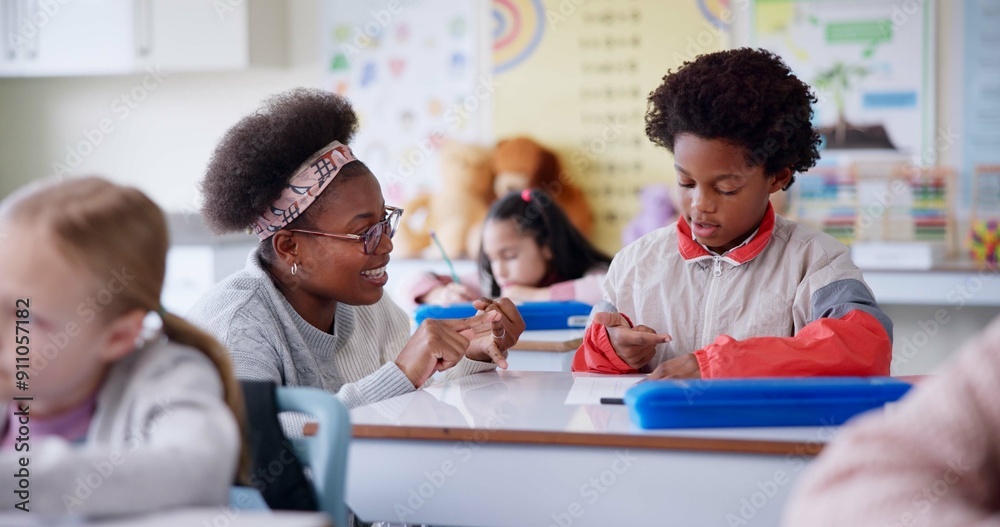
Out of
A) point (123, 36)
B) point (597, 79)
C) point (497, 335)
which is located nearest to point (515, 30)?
point (597, 79)

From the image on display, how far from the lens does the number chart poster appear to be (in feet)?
11.9

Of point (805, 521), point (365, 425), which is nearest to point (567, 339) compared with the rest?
point (365, 425)

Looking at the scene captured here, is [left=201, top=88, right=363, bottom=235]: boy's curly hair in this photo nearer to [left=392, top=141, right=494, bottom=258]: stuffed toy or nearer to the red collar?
the red collar

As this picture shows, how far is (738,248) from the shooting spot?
1.72 metres

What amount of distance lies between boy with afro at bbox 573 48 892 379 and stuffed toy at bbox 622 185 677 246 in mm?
1986

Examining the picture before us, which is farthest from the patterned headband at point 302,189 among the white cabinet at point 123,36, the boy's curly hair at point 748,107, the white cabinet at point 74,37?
the white cabinet at point 74,37

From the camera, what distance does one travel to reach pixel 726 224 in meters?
1.68

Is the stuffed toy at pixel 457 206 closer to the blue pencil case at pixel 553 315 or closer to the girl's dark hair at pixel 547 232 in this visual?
the girl's dark hair at pixel 547 232

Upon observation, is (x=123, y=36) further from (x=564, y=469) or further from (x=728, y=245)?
(x=564, y=469)

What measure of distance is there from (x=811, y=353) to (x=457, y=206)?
2.63 meters

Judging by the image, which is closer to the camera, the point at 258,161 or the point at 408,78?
the point at 258,161

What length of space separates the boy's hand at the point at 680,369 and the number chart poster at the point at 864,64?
2448 millimetres

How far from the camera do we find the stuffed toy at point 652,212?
151 inches

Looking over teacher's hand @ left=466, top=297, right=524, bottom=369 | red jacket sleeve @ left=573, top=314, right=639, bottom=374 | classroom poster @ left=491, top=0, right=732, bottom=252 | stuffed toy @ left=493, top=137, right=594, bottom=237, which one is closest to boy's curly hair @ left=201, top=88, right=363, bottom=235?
teacher's hand @ left=466, top=297, right=524, bottom=369
